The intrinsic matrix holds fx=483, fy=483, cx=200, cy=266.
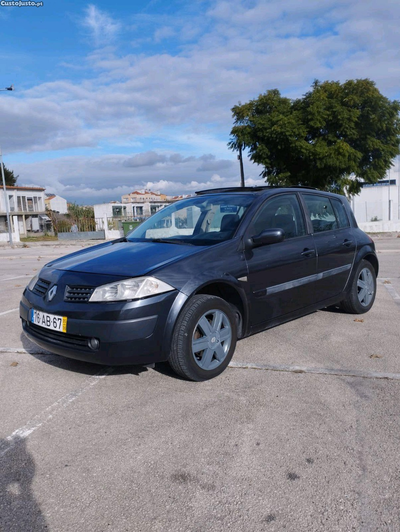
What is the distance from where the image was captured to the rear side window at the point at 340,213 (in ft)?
19.2

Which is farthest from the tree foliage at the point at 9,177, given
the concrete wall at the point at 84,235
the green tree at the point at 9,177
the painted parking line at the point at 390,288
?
the painted parking line at the point at 390,288

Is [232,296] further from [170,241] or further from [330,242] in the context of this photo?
[330,242]

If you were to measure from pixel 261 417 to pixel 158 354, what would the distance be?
35.1 inches

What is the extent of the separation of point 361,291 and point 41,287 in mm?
3893

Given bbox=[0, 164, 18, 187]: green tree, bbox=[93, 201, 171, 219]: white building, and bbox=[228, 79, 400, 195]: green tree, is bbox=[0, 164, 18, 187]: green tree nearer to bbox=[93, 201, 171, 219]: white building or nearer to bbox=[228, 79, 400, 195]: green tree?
bbox=[93, 201, 171, 219]: white building

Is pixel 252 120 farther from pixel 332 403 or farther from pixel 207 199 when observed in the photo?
pixel 332 403

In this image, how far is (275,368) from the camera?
165 inches

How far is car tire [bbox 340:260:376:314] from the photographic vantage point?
19.3 feet

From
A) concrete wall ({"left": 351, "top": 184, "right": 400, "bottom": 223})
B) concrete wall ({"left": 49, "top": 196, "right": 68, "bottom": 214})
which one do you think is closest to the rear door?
concrete wall ({"left": 351, "top": 184, "right": 400, "bottom": 223})

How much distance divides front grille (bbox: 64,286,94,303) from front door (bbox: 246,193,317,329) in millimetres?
1402

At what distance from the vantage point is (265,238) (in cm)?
429

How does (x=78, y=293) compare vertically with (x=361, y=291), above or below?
above

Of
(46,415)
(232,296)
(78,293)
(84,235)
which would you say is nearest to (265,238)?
(232,296)

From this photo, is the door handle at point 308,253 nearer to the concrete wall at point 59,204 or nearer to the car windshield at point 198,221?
the car windshield at point 198,221
